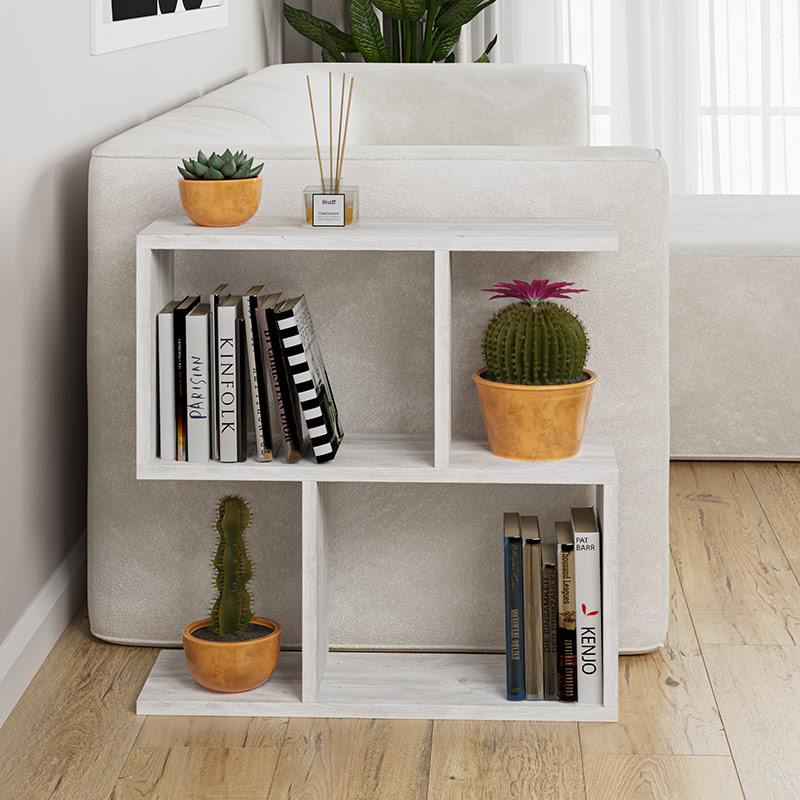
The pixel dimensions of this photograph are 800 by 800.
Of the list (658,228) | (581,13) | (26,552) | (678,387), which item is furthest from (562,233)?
(581,13)

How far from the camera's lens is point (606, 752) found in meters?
1.50

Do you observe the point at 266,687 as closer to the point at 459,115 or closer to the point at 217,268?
the point at 217,268

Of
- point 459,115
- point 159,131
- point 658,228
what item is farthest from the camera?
point 459,115

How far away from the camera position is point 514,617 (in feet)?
5.17

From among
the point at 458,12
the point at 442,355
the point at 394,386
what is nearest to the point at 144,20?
the point at 394,386

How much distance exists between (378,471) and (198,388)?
10.5 inches

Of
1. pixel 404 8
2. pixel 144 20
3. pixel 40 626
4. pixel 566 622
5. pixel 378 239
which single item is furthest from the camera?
pixel 404 8

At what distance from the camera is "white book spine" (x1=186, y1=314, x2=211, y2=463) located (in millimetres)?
1511

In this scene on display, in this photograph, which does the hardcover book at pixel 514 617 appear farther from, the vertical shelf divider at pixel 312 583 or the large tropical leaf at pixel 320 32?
the large tropical leaf at pixel 320 32

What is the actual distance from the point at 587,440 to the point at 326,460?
Answer: 391 millimetres

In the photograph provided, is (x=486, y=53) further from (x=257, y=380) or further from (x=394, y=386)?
(x=257, y=380)

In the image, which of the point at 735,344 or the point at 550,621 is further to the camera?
the point at 735,344

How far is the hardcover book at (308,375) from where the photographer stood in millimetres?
1495

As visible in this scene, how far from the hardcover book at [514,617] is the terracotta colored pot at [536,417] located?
12 cm
